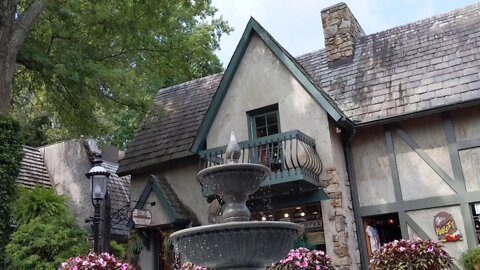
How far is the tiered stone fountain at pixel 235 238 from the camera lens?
231 inches

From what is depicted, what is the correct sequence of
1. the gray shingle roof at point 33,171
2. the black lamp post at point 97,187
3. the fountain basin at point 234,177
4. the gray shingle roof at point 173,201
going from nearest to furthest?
1. the fountain basin at point 234,177
2. the black lamp post at point 97,187
3. the gray shingle roof at point 173,201
4. the gray shingle roof at point 33,171

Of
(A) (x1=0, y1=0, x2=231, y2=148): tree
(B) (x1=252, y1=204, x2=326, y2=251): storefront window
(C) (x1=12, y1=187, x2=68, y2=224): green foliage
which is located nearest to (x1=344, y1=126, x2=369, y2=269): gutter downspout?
(B) (x1=252, y1=204, x2=326, y2=251): storefront window

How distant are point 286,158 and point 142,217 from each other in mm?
4239

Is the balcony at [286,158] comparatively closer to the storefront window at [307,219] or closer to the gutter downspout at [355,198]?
the storefront window at [307,219]

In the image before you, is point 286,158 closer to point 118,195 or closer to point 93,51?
point 93,51

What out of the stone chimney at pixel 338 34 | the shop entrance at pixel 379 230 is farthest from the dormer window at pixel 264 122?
the shop entrance at pixel 379 230

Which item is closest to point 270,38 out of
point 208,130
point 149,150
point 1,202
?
point 208,130

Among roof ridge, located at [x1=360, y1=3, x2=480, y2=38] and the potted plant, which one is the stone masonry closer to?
the potted plant

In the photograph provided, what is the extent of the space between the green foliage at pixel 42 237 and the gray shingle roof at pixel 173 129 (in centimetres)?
324

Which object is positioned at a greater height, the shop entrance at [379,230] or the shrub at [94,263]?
the shop entrance at [379,230]

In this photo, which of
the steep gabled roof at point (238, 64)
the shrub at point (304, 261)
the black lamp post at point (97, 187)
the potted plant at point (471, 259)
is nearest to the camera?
the shrub at point (304, 261)

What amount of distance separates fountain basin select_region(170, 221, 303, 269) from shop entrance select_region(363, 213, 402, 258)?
5948 mm

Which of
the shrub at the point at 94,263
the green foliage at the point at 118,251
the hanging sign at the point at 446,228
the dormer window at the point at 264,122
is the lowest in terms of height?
the shrub at the point at 94,263

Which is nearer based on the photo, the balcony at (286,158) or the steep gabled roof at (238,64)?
the balcony at (286,158)
